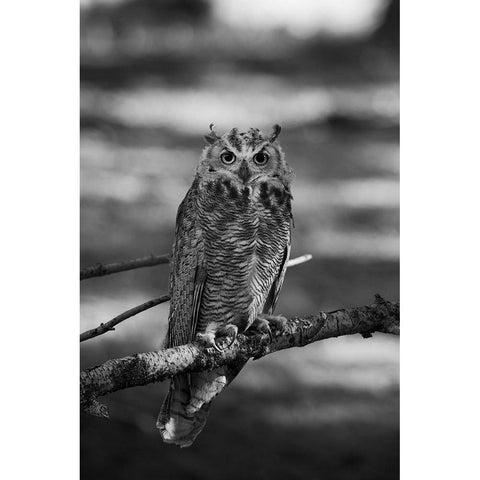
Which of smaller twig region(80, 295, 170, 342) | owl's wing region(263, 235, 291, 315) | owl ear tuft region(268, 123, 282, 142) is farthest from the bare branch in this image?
owl ear tuft region(268, 123, 282, 142)

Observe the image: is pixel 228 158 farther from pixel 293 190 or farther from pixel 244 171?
pixel 293 190

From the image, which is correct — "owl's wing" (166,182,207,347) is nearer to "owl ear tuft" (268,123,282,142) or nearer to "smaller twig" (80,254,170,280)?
"smaller twig" (80,254,170,280)

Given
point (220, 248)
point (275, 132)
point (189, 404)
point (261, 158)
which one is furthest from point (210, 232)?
point (189, 404)

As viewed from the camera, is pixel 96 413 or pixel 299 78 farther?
pixel 299 78

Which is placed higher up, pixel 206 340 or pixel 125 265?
pixel 125 265

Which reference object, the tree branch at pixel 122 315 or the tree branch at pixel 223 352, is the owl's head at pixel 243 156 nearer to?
the tree branch at pixel 122 315
